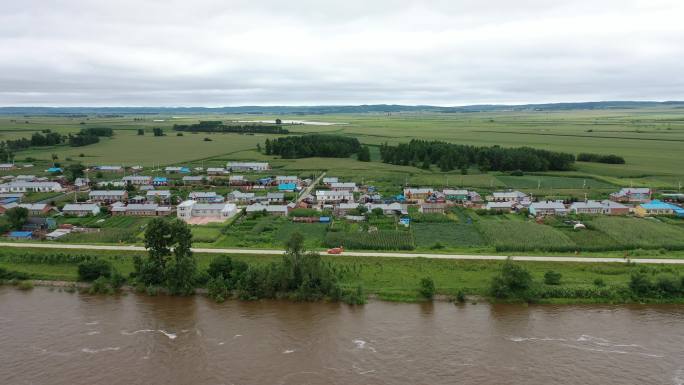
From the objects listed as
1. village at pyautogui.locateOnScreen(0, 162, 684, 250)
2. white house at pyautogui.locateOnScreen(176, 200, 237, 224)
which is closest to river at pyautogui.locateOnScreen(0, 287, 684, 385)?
village at pyautogui.locateOnScreen(0, 162, 684, 250)

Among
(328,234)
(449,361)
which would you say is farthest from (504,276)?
(328,234)

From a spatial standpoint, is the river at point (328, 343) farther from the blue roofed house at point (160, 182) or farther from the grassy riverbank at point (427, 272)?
the blue roofed house at point (160, 182)

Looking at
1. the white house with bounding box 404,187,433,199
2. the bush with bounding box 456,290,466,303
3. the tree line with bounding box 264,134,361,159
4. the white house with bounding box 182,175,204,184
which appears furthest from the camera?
the tree line with bounding box 264,134,361,159

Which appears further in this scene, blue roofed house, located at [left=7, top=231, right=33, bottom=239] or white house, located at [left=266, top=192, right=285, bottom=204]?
white house, located at [left=266, top=192, right=285, bottom=204]

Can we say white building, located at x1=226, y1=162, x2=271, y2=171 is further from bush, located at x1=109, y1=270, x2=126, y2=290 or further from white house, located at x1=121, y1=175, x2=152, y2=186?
bush, located at x1=109, y1=270, x2=126, y2=290

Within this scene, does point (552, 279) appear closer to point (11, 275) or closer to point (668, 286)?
point (668, 286)

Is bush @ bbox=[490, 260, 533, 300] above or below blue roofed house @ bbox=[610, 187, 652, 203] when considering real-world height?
below
